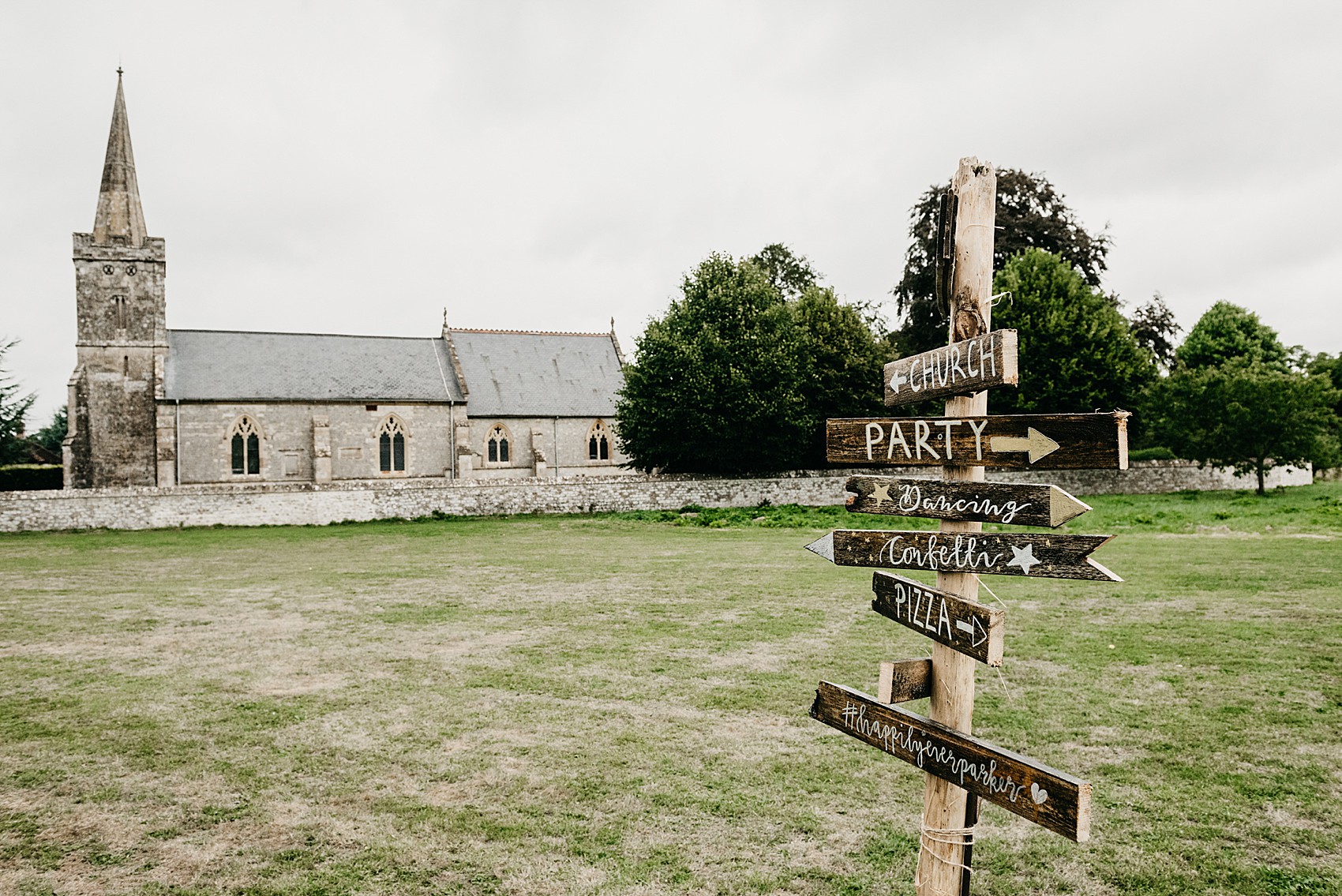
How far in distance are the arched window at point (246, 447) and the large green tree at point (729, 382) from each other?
17808mm

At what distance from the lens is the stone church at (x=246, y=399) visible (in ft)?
124

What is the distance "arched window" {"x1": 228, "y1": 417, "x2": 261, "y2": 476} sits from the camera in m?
38.2

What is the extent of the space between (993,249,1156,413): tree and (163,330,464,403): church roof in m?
26.0

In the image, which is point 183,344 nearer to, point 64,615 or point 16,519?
point 16,519

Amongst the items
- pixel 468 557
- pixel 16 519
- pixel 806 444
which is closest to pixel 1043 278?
pixel 806 444

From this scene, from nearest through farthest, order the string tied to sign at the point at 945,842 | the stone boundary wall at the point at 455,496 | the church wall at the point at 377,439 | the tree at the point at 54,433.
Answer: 1. the string tied to sign at the point at 945,842
2. the stone boundary wall at the point at 455,496
3. the church wall at the point at 377,439
4. the tree at the point at 54,433

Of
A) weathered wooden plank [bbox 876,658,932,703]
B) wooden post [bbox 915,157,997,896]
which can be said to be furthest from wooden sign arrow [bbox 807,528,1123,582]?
weathered wooden plank [bbox 876,658,932,703]

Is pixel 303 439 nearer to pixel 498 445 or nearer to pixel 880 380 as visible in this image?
pixel 498 445

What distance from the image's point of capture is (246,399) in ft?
125

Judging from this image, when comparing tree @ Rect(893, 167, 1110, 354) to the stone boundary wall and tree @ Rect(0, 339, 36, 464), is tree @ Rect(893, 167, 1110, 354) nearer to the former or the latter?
the stone boundary wall

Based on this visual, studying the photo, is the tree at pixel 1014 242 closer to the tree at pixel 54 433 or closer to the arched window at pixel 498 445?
the arched window at pixel 498 445

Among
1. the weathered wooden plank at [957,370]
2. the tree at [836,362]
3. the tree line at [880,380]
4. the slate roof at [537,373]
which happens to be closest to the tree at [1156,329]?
the tree line at [880,380]

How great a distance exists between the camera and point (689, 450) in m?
31.6

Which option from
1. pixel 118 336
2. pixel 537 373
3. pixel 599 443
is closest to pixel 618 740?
pixel 599 443
